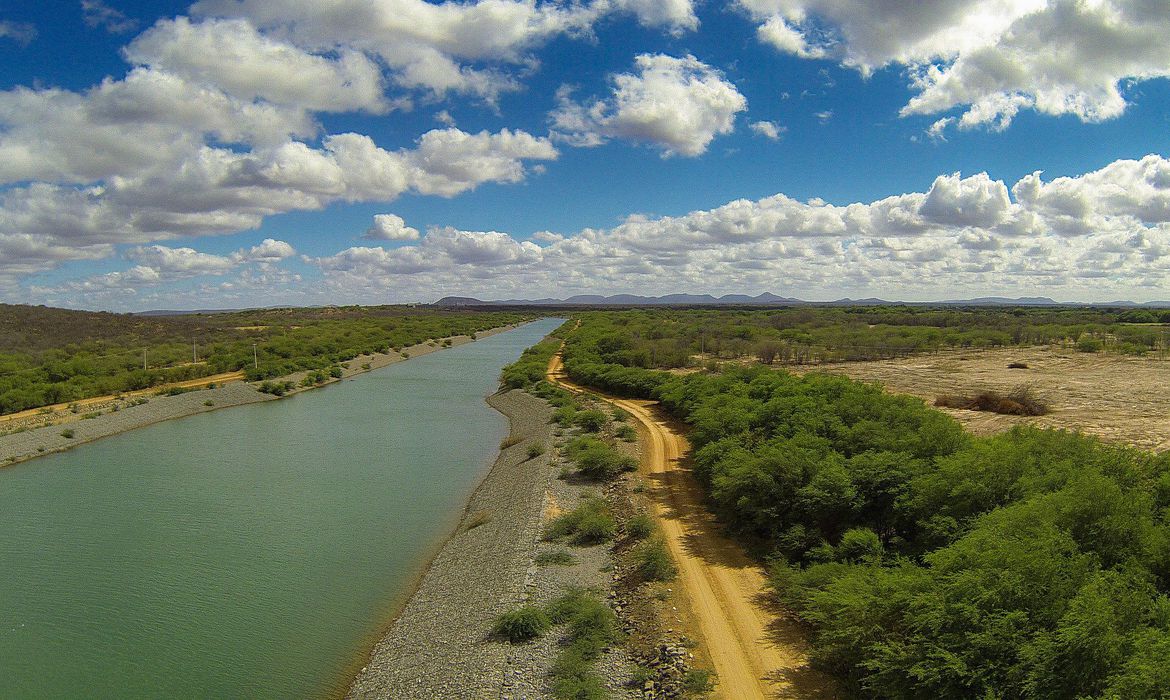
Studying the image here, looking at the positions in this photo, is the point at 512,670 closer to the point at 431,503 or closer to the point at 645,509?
the point at 645,509

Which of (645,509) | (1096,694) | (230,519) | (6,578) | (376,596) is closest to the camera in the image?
(1096,694)

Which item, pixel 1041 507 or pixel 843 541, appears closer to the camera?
pixel 1041 507

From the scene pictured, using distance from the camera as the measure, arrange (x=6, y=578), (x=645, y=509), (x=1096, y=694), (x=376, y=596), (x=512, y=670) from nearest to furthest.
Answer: (x=1096, y=694), (x=512, y=670), (x=376, y=596), (x=6, y=578), (x=645, y=509)

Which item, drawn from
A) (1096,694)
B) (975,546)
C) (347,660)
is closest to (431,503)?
(347,660)

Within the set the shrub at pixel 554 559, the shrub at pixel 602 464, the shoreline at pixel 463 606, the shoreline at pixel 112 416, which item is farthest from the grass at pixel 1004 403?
the shoreline at pixel 112 416

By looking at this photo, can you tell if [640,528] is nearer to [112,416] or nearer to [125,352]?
[112,416]

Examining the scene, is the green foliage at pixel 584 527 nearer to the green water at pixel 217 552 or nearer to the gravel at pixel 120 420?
the green water at pixel 217 552

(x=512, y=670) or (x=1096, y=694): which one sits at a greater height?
(x=1096, y=694)

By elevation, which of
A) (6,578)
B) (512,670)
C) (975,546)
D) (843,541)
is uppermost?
(975,546)
